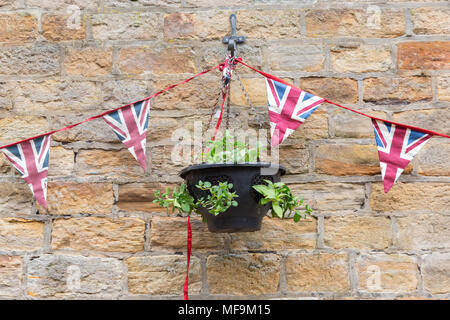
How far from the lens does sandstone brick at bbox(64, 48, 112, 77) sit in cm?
279

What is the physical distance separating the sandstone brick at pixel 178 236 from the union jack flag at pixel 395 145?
84cm

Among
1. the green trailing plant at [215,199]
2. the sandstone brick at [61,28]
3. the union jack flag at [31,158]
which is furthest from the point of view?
the sandstone brick at [61,28]

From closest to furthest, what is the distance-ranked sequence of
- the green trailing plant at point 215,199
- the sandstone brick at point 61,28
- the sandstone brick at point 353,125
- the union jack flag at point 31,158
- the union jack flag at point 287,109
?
the green trailing plant at point 215,199
the union jack flag at point 287,109
the union jack flag at point 31,158
the sandstone brick at point 353,125
the sandstone brick at point 61,28

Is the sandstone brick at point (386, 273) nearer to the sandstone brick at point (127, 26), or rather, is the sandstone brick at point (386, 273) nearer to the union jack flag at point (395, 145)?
the union jack flag at point (395, 145)

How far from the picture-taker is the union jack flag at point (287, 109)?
7.75ft

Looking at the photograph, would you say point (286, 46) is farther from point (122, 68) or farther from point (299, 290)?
point (299, 290)

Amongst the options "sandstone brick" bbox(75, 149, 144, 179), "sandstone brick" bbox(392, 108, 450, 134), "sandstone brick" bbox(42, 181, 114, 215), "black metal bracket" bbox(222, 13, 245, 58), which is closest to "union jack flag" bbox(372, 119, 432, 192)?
"sandstone brick" bbox(392, 108, 450, 134)

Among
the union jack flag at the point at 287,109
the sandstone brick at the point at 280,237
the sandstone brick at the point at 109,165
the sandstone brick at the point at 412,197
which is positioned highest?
the union jack flag at the point at 287,109

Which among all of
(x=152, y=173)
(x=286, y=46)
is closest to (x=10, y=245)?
(x=152, y=173)

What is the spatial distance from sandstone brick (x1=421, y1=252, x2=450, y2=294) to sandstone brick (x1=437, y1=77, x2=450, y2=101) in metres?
0.79

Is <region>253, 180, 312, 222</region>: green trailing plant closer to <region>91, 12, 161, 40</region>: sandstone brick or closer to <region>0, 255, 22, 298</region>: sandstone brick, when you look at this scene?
<region>91, 12, 161, 40</region>: sandstone brick

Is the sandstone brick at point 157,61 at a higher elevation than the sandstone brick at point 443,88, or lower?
higher

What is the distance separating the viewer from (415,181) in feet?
8.74

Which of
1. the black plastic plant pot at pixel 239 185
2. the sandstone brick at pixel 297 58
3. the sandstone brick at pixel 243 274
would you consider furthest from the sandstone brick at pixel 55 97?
the sandstone brick at pixel 243 274
